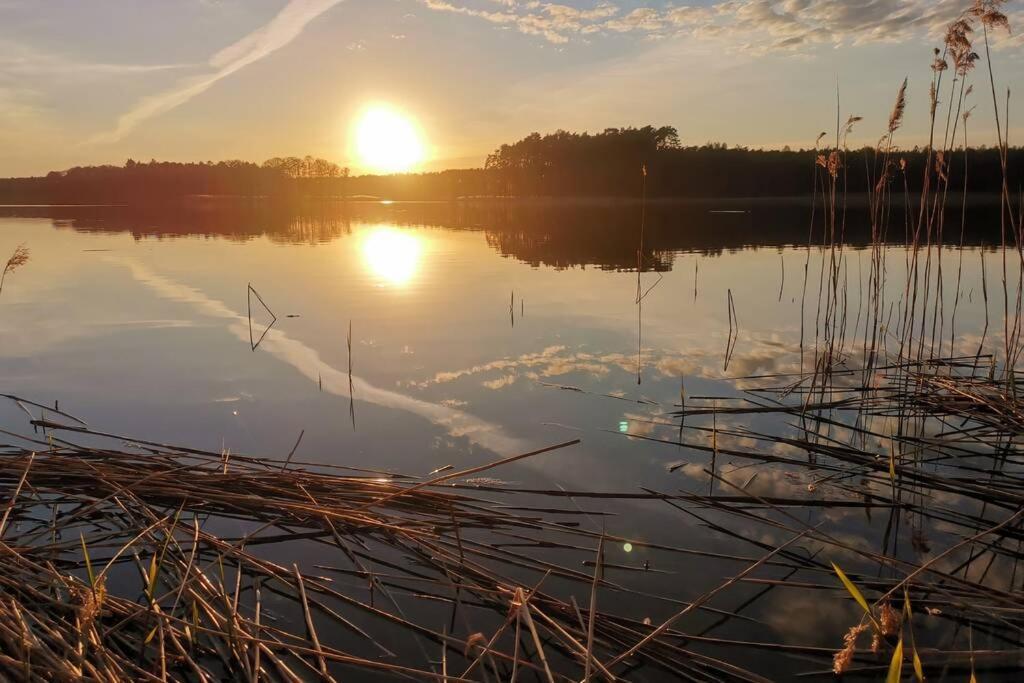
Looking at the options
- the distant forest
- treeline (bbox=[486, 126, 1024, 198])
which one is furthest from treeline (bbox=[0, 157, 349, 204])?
treeline (bbox=[486, 126, 1024, 198])

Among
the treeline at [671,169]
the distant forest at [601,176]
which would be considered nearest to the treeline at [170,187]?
the distant forest at [601,176]

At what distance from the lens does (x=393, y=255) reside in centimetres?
2366

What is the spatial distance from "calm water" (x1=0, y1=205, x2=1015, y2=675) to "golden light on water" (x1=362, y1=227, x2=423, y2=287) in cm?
40

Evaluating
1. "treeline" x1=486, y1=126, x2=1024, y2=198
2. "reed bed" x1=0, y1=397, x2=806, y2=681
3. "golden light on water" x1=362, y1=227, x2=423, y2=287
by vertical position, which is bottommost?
"reed bed" x1=0, y1=397, x2=806, y2=681

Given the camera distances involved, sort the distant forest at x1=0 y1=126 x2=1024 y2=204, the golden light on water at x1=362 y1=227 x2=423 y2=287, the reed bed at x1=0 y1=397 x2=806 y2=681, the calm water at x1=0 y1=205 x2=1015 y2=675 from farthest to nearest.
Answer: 1. the distant forest at x1=0 y1=126 x2=1024 y2=204
2. the golden light on water at x1=362 y1=227 x2=423 y2=287
3. the calm water at x1=0 y1=205 x2=1015 y2=675
4. the reed bed at x1=0 y1=397 x2=806 y2=681

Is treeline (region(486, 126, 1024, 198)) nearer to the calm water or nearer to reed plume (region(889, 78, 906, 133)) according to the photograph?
the calm water

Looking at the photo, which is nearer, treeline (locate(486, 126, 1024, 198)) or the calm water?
the calm water

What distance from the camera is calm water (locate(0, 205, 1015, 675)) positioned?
4.95 m

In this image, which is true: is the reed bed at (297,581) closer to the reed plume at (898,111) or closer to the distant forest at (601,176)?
the reed plume at (898,111)

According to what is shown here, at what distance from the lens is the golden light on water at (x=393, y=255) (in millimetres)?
17922

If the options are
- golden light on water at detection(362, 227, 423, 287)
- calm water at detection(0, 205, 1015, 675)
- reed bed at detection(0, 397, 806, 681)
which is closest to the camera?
reed bed at detection(0, 397, 806, 681)

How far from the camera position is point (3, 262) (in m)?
19.2

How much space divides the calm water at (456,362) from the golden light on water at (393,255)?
0.40 metres

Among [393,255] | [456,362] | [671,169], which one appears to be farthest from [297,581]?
[671,169]
